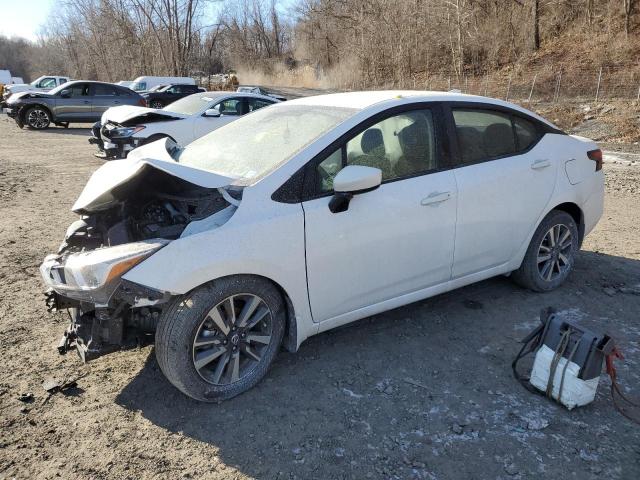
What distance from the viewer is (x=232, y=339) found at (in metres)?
2.93

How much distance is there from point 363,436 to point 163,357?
113 cm

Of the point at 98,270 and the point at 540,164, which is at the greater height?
the point at 540,164

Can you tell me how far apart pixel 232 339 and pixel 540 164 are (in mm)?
2752

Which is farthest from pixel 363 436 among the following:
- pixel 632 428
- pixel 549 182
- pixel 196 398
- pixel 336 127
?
pixel 549 182

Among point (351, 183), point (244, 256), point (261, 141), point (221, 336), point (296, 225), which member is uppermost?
point (261, 141)

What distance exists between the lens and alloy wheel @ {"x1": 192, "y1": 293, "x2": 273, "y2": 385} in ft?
9.34

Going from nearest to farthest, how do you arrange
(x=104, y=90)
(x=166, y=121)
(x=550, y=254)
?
(x=550, y=254)
(x=166, y=121)
(x=104, y=90)

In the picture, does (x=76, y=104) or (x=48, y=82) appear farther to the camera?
(x=48, y=82)

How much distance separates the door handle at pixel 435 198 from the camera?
3.41 meters

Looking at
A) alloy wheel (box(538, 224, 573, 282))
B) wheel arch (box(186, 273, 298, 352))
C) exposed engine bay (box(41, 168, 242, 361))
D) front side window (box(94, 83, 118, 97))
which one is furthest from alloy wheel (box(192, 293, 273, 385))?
front side window (box(94, 83, 118, 97))

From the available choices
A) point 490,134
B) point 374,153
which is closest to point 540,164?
point 490,134

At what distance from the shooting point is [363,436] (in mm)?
2717

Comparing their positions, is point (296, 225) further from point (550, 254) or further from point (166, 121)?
point (166, 121)

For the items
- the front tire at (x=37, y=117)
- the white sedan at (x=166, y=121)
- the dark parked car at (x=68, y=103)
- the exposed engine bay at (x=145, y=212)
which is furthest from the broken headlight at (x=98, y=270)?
the front tire at (x=37, y=117)
